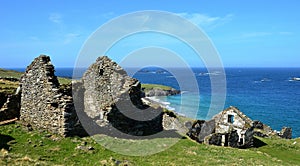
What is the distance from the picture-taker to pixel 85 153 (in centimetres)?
2022

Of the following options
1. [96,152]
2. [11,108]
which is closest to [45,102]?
[11,108]

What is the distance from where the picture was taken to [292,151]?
112ft

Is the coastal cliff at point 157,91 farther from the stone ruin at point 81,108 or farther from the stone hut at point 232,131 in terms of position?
the stone ruin at point 81,108

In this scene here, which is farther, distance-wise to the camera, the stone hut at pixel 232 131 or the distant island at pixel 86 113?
the stone hut at pixel 232 131

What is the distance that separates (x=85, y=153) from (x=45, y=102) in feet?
20.4

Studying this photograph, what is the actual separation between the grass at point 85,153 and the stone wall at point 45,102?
38.9 inches

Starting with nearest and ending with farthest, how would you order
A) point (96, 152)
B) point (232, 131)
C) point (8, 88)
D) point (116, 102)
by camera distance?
point (96, 152) → point (116, 102) → point (232, 131) → point (8, 88)

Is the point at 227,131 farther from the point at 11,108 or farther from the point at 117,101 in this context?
the point at 11,108

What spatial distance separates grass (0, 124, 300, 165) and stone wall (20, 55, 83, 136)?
989mm

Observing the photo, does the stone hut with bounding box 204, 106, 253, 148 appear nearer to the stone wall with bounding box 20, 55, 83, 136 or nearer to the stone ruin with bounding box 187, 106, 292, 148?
the stone ruin with bounding box 187, 106, 292, 148

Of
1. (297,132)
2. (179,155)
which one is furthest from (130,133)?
(297,132)

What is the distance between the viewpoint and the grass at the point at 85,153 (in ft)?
60.5

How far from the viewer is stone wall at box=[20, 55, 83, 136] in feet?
73.8

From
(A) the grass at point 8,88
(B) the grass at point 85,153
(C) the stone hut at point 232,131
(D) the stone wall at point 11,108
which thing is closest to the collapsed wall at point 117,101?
(B) the grass at point 85,153
